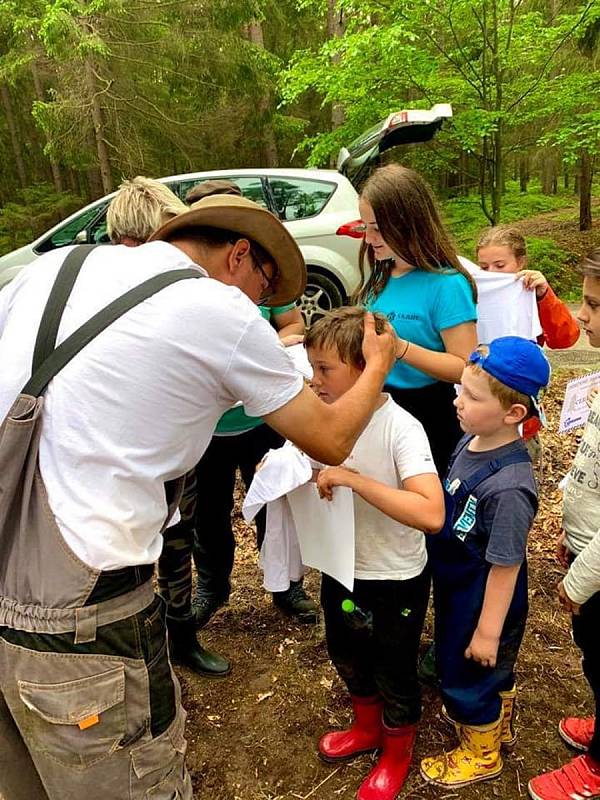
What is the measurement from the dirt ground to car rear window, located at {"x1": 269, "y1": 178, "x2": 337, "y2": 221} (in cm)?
454

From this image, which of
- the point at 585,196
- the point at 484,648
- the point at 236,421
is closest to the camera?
the point at 484,648

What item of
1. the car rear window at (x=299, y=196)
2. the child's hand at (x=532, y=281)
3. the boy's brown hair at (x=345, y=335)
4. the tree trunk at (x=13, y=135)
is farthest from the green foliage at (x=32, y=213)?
the boy's brown hair at (x=345, y=335)

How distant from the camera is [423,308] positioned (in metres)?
2.05

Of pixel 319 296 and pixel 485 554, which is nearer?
pixel 485 554

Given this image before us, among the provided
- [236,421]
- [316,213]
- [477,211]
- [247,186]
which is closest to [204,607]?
[236,421]

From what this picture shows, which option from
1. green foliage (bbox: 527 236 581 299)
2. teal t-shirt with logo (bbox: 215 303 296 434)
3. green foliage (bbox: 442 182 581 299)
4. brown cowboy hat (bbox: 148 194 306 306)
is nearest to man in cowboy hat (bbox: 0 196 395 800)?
brown cowboy hat (bbox: 148 194 306 306)

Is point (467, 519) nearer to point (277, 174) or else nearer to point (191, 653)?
point (191, 653)

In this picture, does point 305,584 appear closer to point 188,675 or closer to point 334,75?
point 188,675

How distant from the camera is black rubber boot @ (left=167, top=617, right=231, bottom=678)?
252cm

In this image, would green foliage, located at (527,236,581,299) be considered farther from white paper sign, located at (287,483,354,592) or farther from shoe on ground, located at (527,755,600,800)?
white paper sign, located at (287,483,354,592)

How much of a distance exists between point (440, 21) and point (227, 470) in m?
6.24

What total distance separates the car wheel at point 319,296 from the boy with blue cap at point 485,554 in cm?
445

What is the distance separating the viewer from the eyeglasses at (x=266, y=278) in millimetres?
1555

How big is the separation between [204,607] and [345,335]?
173cm
